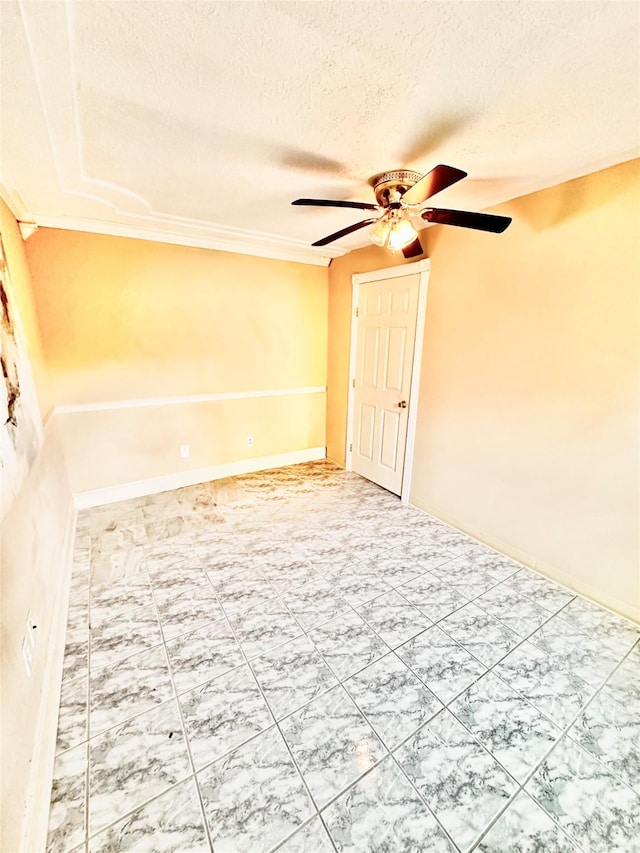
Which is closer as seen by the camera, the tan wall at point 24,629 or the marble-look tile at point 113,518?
the tan wall at point 24,629

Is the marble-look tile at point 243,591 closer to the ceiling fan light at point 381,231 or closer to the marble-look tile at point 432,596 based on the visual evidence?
the marble-look tile at point 432,596

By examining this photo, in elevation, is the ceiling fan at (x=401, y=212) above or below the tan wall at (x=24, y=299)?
above

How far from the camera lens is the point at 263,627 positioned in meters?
1.86

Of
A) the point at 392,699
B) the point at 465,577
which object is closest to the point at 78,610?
the point at 392,699

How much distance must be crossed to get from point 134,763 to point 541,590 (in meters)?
2.25

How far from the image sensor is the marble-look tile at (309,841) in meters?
1.06

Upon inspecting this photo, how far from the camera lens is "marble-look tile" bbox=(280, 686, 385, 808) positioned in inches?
48.1

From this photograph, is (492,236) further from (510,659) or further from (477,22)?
(510,659)

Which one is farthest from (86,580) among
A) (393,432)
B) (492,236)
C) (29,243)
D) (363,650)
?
(492,236)

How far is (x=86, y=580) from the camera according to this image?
2.16 meters

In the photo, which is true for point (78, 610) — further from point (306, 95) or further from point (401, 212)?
point (401, 212)

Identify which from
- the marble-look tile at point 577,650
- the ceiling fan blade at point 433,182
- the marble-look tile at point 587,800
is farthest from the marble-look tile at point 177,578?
the ceiling fan blade at point 433,182

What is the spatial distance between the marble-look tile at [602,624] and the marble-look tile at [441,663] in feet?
2.38

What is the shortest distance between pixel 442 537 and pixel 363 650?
1.25m
